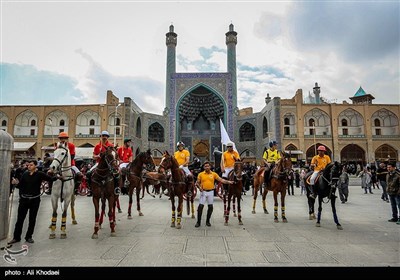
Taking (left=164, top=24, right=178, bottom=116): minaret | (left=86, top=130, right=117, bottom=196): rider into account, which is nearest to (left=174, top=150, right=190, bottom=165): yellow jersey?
(left=86, top=130, right=117, bottom=196): rider

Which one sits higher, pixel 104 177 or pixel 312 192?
pixel 104 177

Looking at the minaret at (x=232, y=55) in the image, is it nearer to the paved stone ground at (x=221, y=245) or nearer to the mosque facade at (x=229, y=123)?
the mosque facade at (x=229, y=123)

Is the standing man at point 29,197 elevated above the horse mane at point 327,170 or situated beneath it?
situated beneath

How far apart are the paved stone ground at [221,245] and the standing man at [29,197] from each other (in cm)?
27

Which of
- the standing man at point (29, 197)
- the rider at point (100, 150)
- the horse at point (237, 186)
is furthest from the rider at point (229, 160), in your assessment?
the standing man at point (29, 197)

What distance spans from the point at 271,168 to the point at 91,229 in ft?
16.7

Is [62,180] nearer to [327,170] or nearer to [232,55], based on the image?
[327,170]

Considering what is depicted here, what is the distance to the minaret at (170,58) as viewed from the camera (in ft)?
108

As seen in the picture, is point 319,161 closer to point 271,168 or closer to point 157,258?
point 271,168

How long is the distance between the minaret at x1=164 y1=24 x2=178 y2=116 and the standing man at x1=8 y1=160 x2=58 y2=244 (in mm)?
28616

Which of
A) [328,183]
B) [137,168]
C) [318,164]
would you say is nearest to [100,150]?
[137,168]

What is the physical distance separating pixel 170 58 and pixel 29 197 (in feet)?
107

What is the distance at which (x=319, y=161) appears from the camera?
6461mm

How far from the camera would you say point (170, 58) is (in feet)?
112
